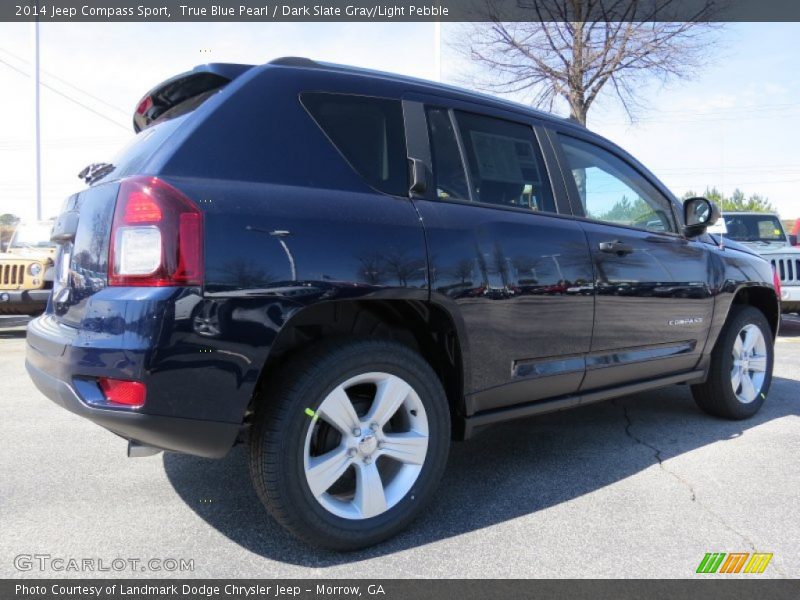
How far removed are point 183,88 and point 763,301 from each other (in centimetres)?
429

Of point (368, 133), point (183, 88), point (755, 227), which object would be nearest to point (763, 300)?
point (368, 133)

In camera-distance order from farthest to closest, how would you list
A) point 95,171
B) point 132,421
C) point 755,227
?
point 755,227, point 95,171, point 132,421

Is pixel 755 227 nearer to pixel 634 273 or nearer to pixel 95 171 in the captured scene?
pixel 634 273

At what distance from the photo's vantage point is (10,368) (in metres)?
6.30

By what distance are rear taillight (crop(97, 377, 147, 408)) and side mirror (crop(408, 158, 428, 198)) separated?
51.3 inches

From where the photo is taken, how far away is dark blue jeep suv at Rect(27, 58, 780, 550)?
205cm

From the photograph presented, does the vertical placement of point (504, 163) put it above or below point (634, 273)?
above

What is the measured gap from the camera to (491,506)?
2861mm

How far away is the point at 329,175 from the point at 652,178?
244 cm

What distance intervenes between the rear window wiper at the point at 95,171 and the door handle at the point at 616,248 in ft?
7.81

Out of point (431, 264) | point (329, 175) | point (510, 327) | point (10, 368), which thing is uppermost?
point (329, 175)

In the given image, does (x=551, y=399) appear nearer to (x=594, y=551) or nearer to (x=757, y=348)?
Answer: (x=594, y=551)

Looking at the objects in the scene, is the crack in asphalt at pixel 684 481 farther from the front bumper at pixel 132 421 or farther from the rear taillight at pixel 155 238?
the rear taillight at pixel 155 238
